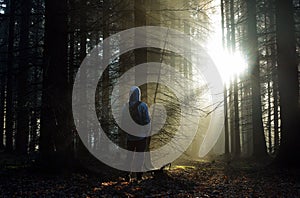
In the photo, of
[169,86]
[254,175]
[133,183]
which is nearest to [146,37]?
[169,86]

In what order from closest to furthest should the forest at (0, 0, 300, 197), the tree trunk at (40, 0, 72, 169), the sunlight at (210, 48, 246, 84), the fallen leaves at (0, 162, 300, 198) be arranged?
the fallen leaves at (0, 162, 300, 198) → the forest at (0, 0, 300, 197) → the tree trunk at (40, 0, 72, 169) → the sunlight at (210, 48, 246, 84)

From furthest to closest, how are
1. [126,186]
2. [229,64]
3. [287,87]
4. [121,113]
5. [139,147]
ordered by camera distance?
1. [229,64]
2. [287,87]
3. [121,113]
4. [139,147]
5. [126,186]

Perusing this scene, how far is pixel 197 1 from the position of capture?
12180mm

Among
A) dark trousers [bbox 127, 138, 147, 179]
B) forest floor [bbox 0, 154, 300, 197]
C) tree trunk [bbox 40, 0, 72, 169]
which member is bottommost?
forest floor [bbox 0, 154, 300, 197]

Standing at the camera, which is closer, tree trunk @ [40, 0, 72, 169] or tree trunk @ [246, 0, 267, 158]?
tree trunk @ [40, 0, 72, 169]

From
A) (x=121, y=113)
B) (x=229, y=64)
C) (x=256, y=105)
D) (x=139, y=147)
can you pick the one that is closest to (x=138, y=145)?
(x=139, y=147)

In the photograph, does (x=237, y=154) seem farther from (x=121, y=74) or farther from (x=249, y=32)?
(x=121, y=74)

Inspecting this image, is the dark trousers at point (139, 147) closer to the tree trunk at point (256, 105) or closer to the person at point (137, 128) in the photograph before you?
the person at point (137, 128)

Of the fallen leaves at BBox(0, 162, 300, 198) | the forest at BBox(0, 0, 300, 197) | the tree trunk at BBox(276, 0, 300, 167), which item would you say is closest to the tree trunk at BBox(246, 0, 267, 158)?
the forest at BBox(0, 0, 300, 197)

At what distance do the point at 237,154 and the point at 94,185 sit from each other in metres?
17.1

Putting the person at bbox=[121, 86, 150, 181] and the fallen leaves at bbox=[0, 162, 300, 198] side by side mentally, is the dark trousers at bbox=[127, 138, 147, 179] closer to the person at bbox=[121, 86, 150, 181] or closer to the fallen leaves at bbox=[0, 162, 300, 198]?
the person at bbox=[121, 86, 150, 181]

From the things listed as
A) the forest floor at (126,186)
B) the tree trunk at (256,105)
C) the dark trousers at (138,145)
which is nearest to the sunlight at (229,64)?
the tree trunk at (256,105)

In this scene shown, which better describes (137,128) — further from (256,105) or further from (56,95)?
(256,105)

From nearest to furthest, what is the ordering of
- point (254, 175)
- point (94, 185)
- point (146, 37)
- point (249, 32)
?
point (94, 185)
point (254, 175)
point (146, 37)
point (249, 32)
